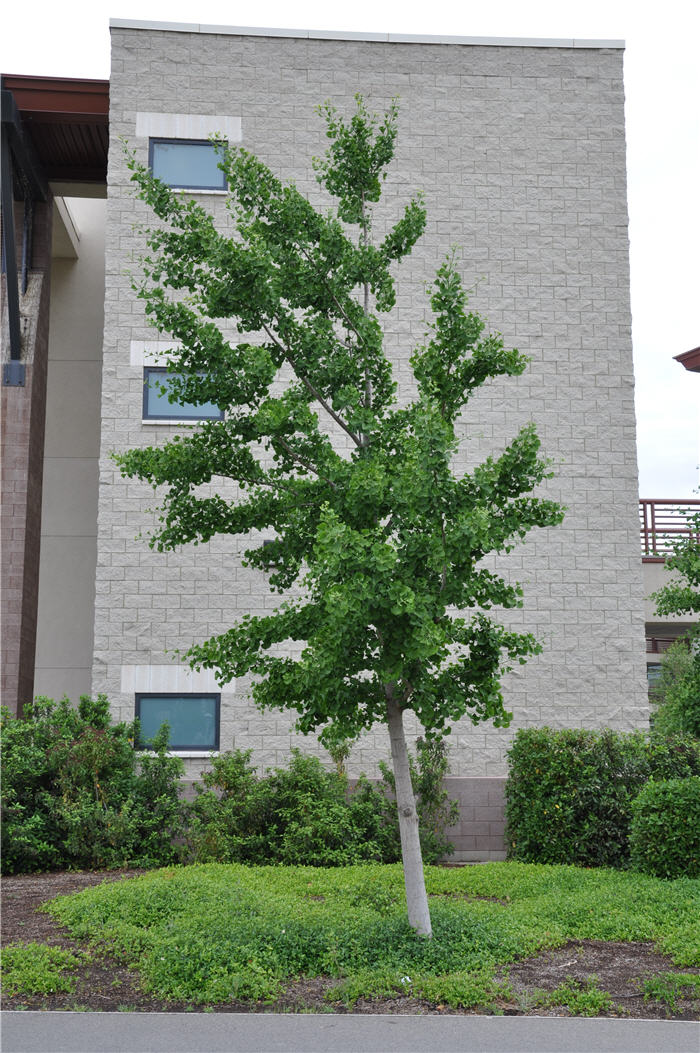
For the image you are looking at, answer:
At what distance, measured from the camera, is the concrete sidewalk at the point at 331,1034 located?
6.55 metres

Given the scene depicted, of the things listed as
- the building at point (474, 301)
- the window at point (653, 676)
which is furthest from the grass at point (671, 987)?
the window at point (653, 676)

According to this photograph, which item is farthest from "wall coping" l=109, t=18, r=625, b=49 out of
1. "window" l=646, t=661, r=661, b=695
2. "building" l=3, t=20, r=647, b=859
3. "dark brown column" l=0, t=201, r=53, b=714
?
"window" l=646, t=661, r=661, b=695

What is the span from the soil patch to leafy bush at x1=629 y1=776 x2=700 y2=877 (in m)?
2.87

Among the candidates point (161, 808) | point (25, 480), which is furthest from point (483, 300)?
point (161, 808)

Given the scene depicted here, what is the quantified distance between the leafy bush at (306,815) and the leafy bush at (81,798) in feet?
1.81

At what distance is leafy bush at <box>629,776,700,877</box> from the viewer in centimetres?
1155

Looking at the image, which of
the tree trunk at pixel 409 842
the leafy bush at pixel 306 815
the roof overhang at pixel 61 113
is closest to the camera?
the tree trunk at pixel 409 842

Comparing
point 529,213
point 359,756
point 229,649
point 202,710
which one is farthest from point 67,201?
point 229,649

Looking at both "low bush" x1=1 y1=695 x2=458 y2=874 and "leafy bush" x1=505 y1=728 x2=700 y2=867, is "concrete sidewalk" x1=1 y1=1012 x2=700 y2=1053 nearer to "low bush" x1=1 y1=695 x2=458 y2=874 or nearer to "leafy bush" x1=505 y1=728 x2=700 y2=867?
"leafy bush" x1=505 y1=728 x2=700 y2=867

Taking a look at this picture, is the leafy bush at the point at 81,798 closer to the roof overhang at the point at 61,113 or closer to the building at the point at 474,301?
the building at the point at 474,301

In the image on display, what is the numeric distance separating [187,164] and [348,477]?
10.5m

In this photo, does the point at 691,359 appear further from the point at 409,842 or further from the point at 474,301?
the point at 409,842

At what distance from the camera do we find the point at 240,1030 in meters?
6.91

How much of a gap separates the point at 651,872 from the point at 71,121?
1503 centimetres
